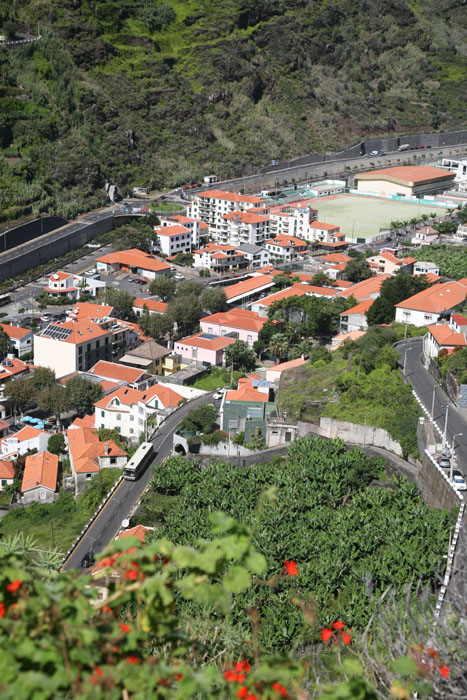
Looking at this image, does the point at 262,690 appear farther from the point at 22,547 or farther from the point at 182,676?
the point at 22,547

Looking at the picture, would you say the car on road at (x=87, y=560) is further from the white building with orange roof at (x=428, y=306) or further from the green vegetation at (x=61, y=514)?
the white building with orange roof at (x=428, y=306)

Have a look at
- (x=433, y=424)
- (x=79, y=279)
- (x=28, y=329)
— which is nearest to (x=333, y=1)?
(x=79, y=279)

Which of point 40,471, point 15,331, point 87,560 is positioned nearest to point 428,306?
point 40,471

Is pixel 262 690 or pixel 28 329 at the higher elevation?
pixel 262 690

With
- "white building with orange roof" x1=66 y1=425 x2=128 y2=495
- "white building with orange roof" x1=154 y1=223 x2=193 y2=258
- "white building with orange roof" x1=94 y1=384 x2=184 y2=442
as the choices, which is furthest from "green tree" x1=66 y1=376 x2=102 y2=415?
"white building with orange roof" x1=154 y1=223 x2=193 y2=258

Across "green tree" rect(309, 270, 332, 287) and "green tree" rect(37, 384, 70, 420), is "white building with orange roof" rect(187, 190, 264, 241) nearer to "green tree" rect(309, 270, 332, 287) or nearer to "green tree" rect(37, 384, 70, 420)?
"green tree" rect(309, 270, 332, 287)

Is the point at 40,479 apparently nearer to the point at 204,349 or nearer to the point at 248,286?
the point at 204,349
